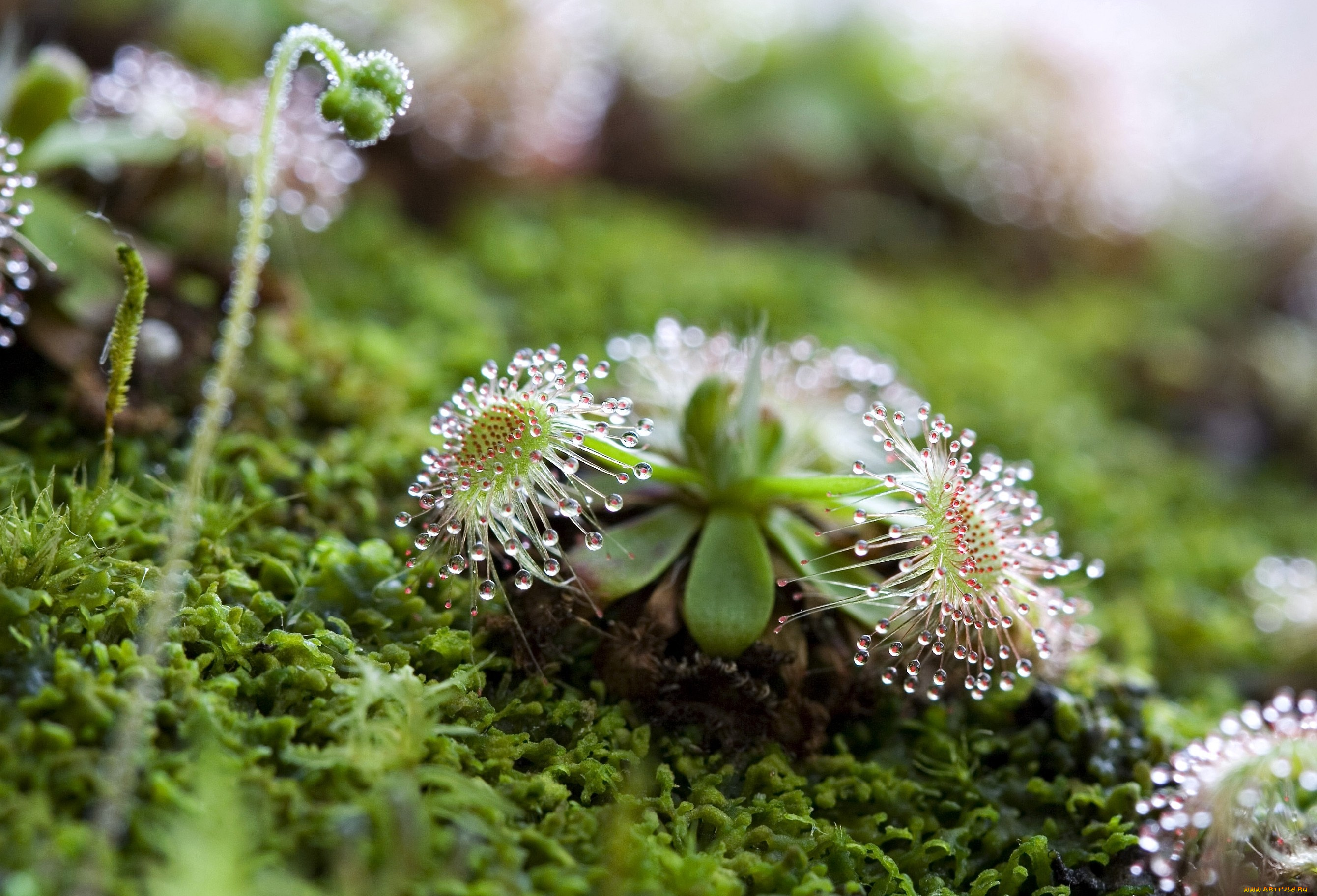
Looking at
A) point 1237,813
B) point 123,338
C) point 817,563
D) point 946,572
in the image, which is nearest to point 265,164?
point 123,338

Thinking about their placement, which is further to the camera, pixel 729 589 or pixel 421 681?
pixel 729 589

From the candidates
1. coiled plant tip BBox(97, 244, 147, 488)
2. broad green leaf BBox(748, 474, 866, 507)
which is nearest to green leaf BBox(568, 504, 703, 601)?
broad green leaf BBox(748, 474, 866, 507)

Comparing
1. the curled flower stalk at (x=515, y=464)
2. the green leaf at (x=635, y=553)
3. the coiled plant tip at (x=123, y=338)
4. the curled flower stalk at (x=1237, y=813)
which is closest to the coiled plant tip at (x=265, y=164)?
the coiled plant tip at (x=123, y=338)

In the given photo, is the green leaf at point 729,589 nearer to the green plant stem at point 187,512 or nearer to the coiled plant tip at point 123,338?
the green plant stem at point 187,512

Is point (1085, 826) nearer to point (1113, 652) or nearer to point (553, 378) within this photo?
point (1113, 652)

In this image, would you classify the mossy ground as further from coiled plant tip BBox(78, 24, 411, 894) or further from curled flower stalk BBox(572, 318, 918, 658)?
curled flower stalk BBox(572, 318, 918, 658)

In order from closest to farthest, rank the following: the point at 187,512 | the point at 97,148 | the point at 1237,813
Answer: the point at 187,512 → the point at 1237,813 → the point at 97,148

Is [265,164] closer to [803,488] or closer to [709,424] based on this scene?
[709,424]
